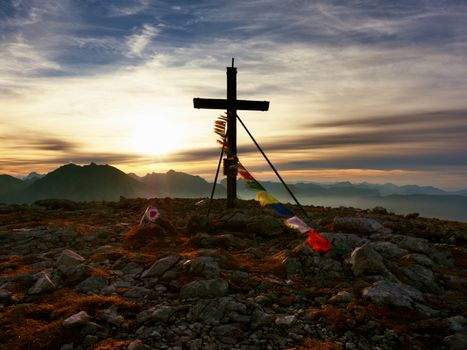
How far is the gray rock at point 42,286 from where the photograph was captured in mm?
8844

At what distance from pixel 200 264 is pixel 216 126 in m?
8.16

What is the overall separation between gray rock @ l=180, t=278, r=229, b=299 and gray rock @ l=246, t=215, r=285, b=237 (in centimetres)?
597

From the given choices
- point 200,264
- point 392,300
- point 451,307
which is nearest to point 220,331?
point 200,264

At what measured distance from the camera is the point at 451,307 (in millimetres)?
8109

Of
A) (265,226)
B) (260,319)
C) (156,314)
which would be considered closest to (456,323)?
(260,319)

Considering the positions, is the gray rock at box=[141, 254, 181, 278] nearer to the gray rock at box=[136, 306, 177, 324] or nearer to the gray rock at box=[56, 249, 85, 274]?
the gray rock at box=[136, 306, 177, 324]

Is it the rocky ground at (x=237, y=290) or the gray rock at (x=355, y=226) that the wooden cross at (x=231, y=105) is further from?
the gray rock at (x=355, y=226)

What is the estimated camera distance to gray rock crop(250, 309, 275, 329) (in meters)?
7.27

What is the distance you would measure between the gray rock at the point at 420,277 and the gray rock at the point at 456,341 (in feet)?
8.44

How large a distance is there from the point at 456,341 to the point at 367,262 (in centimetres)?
330

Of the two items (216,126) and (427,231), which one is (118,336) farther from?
(427,231)

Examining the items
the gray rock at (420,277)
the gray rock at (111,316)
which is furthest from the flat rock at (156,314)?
the gray rock at (420,277)

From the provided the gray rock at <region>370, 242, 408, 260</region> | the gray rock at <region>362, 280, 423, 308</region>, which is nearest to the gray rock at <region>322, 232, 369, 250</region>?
the gray rock at <region>370, 242, 408, 260</region>

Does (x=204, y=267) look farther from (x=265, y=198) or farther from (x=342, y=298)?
(x=265, y=198)
